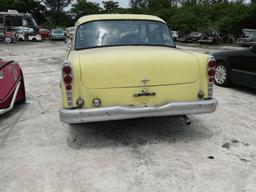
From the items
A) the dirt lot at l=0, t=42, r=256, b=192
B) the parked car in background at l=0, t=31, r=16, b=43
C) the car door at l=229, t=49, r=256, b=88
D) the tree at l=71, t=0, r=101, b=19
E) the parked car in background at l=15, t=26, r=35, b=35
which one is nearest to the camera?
the dirt lot at l=0, t=42, r=256, b=192

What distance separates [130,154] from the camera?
457 centimetres

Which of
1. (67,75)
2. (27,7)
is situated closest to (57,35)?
(27,7)

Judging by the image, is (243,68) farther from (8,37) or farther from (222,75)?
(8,37)

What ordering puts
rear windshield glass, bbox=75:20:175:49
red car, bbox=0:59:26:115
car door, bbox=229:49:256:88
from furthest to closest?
1. car door, bbox=229:49:256:88
2. red car, bbox=0:59:26:115
3. rear windshield glass, bbox=75:20:175:49

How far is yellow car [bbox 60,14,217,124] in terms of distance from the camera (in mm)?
4605

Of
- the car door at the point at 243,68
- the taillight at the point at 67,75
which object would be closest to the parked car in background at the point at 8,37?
the car door at the point at 243,68

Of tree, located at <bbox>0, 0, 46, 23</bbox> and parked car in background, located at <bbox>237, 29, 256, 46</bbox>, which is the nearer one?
parked car in background, located at <bbox>237, 29, 256, 46</bbox>

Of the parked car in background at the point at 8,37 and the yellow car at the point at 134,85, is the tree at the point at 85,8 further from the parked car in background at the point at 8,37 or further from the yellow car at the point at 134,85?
the yellow car at the point at 134,85

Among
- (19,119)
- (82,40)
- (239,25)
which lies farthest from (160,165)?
(239,25)

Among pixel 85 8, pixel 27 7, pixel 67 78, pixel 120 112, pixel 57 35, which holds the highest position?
pixel 27 7

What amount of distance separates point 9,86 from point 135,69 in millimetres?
2745

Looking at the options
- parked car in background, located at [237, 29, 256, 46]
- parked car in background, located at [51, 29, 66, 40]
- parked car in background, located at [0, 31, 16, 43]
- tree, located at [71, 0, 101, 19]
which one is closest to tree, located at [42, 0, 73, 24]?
tree, located at [71, 0, 101, 19]

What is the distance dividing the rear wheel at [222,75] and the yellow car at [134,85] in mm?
3876

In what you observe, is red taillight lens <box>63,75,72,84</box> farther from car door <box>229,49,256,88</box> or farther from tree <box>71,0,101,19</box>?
tree <box>71,0,101,19</box>
